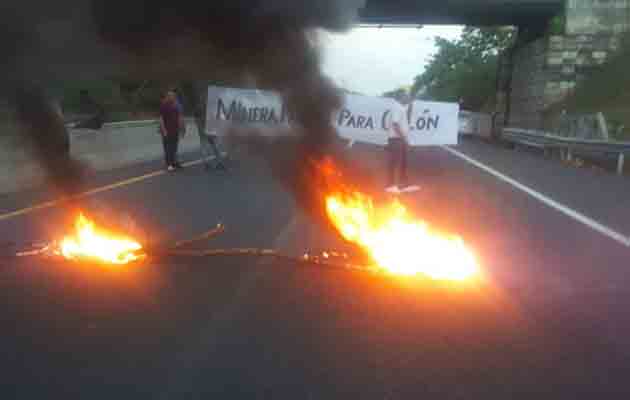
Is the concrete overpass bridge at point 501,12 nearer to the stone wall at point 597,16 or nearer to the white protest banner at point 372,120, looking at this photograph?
the stone wall at point 597,16

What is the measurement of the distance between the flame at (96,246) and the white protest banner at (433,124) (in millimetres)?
15829

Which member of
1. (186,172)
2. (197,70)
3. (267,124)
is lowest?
(186,172)

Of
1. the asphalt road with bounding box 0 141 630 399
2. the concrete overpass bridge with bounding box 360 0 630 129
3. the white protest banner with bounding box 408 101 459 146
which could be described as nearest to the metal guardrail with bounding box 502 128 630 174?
the concrete overpass bridge with bounding box 360 0 630 129

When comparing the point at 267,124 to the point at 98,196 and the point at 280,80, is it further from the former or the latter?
the point at 98,196

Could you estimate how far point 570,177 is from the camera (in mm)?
17219

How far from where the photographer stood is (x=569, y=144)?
23062mm

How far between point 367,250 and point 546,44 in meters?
31.7

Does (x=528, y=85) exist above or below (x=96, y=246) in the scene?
above

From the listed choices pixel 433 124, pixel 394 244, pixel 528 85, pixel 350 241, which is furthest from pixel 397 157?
pixel 528 85

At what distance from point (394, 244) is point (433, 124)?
16558 millimetres

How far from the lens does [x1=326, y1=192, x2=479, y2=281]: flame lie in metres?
6.53

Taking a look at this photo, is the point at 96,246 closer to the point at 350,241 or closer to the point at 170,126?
the point at 350,241

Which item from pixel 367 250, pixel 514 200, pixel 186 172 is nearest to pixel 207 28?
pixel 367 250

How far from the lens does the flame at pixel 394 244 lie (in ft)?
21.4
